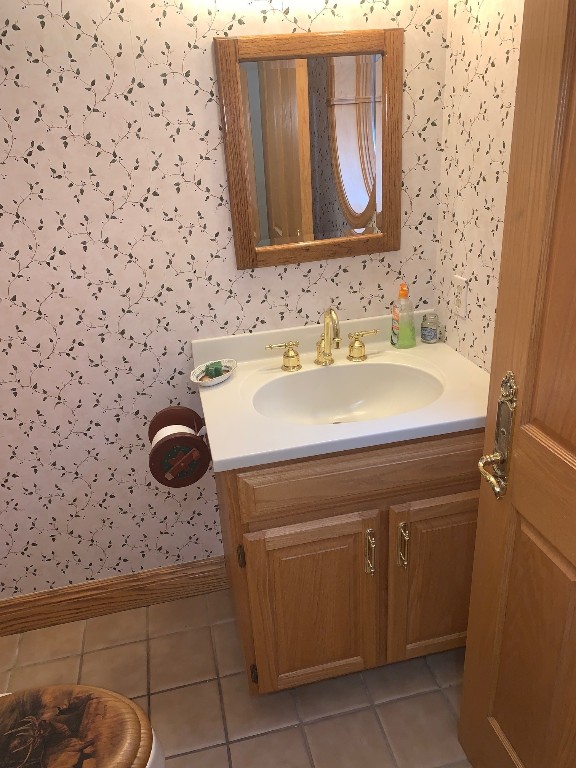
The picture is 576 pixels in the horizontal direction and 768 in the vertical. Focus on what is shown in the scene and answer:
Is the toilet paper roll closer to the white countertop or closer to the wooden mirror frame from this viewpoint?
the white countertop

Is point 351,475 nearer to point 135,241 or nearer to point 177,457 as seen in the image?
point 177,457

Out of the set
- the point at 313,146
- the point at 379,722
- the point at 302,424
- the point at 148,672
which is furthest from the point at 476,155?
the point at 148,672

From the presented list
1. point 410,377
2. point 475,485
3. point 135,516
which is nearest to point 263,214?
point 410,377

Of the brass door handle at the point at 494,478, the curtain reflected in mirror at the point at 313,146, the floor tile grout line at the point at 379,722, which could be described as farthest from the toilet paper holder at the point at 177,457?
the floor tile grout line at the point at 379,722

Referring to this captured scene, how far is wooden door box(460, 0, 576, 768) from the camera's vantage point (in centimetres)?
88

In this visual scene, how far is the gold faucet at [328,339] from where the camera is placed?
169 centimetres

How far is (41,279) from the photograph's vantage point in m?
1.59

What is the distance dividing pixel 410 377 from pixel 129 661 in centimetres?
126

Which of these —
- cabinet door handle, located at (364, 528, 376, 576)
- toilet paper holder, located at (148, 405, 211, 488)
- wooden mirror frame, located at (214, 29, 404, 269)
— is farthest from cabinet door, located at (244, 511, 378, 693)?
wooden mirror frame, located at (214, 29, 404, 269)

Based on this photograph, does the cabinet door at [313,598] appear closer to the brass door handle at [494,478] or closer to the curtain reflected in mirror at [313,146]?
the brass door handle at [494,478]

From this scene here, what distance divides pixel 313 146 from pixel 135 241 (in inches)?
21.9

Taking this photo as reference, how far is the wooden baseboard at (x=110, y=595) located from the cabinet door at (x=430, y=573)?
0.73 meters

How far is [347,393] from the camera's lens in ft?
5.70

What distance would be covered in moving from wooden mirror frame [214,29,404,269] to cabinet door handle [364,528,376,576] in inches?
31.4
